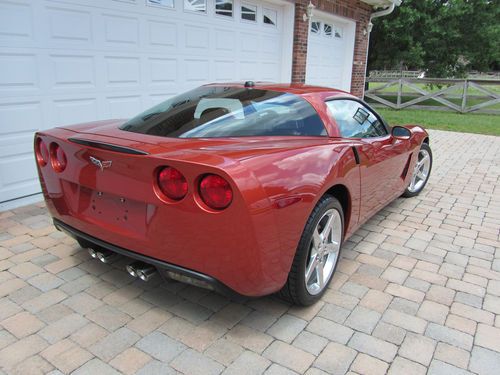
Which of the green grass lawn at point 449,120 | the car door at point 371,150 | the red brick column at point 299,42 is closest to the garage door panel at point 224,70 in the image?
the red brick column at point 299,42

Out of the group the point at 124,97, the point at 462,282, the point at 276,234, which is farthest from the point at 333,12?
the point at 276,234

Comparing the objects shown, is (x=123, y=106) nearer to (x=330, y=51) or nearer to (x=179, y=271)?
(x=179, y=271)

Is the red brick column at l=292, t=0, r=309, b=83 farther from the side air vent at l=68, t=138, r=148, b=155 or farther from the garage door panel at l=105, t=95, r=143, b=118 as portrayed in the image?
the side air vent at l=68, t=138, r=148, b=155

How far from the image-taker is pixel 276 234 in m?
2.17

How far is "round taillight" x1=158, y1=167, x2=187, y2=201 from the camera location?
83.7 inches

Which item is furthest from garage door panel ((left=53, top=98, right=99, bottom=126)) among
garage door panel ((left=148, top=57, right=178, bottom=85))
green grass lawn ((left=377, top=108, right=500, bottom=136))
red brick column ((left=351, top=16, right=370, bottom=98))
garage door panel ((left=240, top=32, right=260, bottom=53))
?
green grass lawn ((left=377, top=108, right=500, bottom=136))

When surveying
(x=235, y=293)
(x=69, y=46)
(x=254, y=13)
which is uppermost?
(x=254, y=13)

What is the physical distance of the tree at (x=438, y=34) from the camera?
54.1 feet

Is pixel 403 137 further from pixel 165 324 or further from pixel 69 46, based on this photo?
pixel 69 46

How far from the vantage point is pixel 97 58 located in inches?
203

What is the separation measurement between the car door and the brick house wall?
5.31m

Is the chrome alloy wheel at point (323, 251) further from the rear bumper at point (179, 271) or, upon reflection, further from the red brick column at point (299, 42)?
the red brick column at point (299, 42)

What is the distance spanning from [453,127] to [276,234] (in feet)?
36.6

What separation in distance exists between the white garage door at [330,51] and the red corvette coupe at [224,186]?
7068 mm
